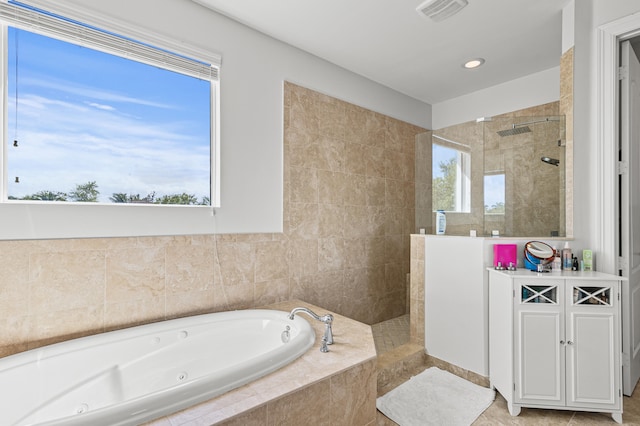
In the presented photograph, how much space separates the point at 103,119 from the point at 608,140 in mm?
3290

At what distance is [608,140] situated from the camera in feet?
6.89

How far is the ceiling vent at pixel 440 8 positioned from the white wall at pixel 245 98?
1086 mm

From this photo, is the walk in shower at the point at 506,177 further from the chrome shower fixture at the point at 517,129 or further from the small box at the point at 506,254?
the small box at the point at 506,254

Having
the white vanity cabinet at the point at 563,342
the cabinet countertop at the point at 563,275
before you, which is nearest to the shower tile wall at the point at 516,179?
the cabinet countertop at the point at 563,275

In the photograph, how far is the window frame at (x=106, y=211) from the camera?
1.63m

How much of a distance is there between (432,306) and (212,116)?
93.2 inches

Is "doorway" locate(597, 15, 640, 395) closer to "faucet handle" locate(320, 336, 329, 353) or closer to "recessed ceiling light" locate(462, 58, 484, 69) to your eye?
"recessed ceiling light" locate(462, 58, 484, 69)

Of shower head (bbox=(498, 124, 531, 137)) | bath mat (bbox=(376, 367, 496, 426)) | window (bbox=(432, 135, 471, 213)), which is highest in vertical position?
shower head (bbox=(498, 124, 531, 137))

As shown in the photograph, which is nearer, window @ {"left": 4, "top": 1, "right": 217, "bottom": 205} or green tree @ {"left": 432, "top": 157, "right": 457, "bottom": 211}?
window @ {"left": 4, "top": 1, "right": 217, "bottom": 205}

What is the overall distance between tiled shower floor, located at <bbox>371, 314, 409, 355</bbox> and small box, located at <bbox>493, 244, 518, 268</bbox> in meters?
1.22

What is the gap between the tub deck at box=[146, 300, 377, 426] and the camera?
3.87ft

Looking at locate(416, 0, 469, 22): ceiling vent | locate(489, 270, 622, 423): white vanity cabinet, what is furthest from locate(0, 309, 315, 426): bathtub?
locate(416, 0, 469, 22): ceiling vent

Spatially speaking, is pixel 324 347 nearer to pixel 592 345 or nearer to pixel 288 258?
pixel 288 258

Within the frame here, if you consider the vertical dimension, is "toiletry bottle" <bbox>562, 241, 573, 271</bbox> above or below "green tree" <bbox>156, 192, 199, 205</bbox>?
below
